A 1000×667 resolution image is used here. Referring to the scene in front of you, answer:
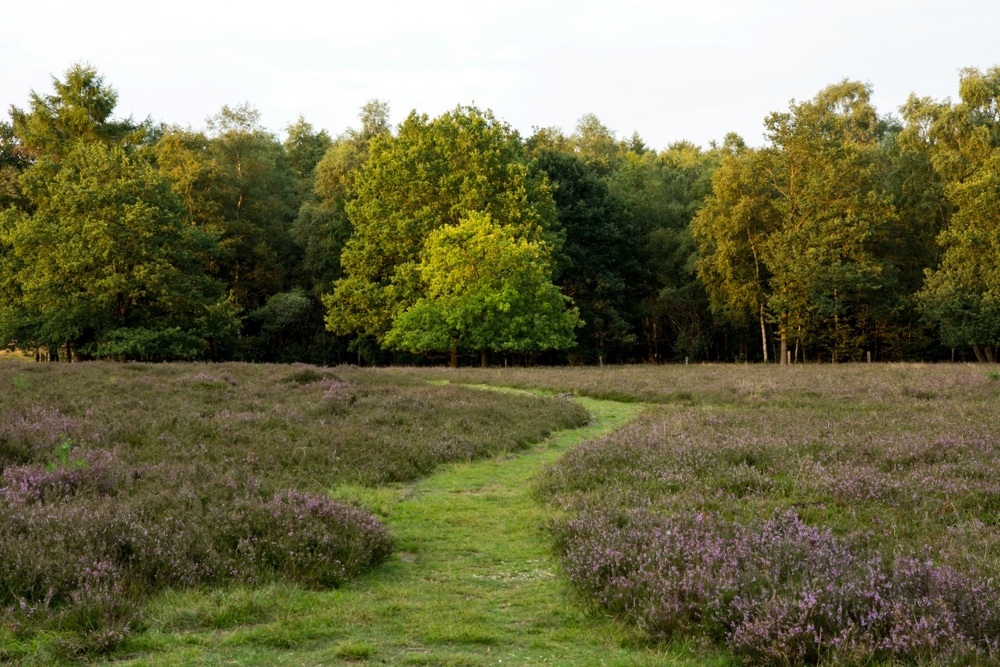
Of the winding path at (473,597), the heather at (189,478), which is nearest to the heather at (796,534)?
the winding path at (473,597)

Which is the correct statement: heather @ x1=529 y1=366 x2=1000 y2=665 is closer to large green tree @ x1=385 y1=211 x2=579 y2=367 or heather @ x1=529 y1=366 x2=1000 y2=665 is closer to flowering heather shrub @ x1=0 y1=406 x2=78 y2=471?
flowering heather shrub @ x1=0 y1=406 x2=78 y2=471

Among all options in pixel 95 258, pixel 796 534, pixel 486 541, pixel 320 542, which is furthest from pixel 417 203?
pixel 796 534

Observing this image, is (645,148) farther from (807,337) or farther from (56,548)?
(56,548)

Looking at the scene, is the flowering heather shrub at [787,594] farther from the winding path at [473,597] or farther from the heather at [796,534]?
the winding path at [473,597]

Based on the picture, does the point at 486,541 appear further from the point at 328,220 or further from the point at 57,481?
the point at 328,220

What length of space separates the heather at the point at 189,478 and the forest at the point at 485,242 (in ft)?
74.9

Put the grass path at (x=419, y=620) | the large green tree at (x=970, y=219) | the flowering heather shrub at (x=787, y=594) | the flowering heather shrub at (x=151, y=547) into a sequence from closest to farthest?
the flowering heather shrub at (x=787, y=594) → the grass path at (x=419, y=620) → the flowering heather shrub at (x=151, y=547) → the large green tree at (x=970, y=219)

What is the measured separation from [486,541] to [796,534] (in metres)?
3.56

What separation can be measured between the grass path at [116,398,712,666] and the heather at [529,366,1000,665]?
1.26ft

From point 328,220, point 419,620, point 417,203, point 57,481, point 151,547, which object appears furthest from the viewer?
point 328,220

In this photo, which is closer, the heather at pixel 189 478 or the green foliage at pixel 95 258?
the heather at pixel 189 478

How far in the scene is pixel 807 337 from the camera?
184ft

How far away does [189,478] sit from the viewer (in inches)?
404

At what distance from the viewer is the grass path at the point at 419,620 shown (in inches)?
214
